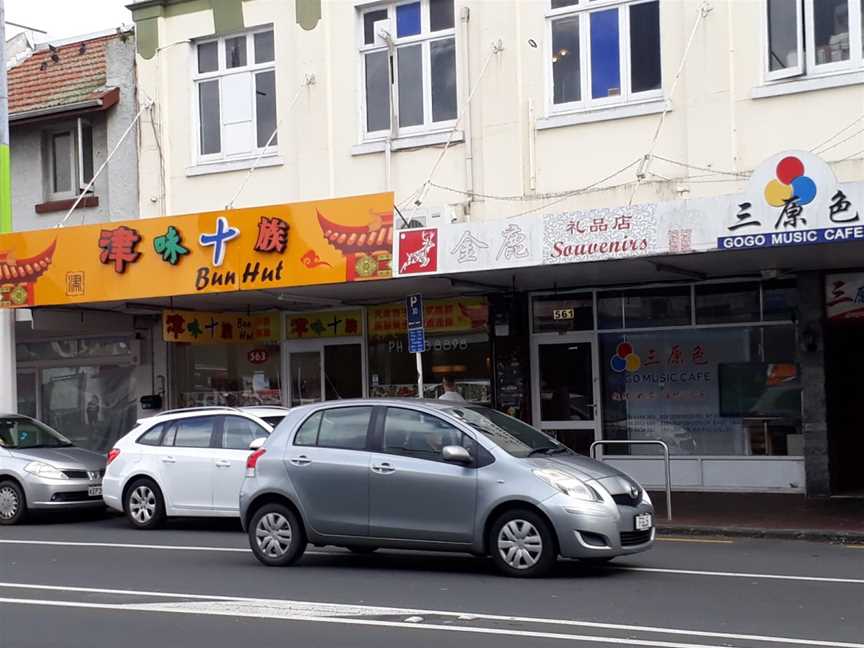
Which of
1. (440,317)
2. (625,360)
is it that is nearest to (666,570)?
(625,360)

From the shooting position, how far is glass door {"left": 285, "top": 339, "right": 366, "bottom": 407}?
2119 centimetres

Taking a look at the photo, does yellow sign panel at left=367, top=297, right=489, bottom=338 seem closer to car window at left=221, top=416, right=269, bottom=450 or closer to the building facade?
the building facade

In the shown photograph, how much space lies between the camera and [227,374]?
74.0ft

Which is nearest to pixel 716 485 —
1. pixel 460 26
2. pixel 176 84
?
pixel 460 26

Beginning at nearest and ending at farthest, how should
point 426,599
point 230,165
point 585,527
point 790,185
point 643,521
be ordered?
point 426,599 < point 585,527 < point 643,521 < point 790,185 < point 230,165

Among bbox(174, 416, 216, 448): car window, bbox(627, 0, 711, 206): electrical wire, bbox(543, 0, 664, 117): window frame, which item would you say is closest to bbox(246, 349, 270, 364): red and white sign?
bbox(174, 416, 216, 448): car window

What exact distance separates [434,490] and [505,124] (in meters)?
8.42

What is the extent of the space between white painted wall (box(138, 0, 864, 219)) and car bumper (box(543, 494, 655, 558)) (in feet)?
23.1

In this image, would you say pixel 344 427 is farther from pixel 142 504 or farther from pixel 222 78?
pixel 222 78

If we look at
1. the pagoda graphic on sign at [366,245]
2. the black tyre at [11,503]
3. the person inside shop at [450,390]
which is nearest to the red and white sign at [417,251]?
the pagoda graphic on sign at [366,245]

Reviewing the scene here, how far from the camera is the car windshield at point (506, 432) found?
11.4 metres

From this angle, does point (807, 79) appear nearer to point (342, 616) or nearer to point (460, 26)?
point (460, 26)

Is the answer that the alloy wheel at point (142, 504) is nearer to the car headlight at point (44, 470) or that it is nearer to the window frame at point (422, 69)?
the car headlight at point (44, 470)

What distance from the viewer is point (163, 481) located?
15766mm
